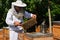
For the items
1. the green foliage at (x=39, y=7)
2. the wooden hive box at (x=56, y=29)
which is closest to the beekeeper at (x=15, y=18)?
the wooden hive box at (x=56, y=29)

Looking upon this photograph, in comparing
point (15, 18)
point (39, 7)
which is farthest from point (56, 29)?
point (39, 7)

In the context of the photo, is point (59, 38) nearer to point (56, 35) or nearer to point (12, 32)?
point (56, 35)

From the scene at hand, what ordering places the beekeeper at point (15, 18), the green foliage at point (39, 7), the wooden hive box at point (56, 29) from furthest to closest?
the green foliage at point (39, 7) → the wooden hive box at point (56, 29) → the beekeeper at point (15, 18)

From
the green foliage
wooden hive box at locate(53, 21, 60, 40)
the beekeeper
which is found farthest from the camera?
the green foliage

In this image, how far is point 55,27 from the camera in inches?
241

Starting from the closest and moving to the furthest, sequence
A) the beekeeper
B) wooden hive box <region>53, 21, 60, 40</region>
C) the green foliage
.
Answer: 1. the beekeeper
2. wooden hive box <region>53, 21, 60, 40</region>
3. the green foliage

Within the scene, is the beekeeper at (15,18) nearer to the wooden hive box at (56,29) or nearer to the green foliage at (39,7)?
the wooden hive box at (56,29)

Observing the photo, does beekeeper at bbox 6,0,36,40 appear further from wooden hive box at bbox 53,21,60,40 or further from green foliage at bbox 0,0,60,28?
green foliage at bbox 0,0,60,28

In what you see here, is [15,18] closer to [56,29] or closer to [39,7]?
[56,29]

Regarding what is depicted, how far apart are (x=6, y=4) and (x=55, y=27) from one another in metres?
4.62

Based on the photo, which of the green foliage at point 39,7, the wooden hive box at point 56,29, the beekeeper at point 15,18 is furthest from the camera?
the green foliage at point 39,7

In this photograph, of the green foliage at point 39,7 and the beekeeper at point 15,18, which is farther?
the green foliage at point 39,7

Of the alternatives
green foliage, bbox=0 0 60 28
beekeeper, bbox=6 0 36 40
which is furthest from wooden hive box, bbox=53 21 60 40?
green foliage, bbox=0 0 60 28

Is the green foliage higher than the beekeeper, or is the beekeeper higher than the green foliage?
the beekeeper
